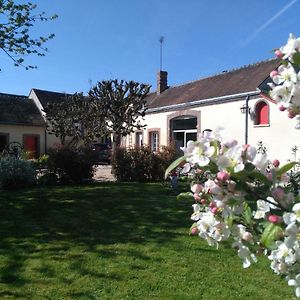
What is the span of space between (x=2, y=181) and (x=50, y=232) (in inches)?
253

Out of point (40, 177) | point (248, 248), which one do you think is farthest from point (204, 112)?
point (248, 248)

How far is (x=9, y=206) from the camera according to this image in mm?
9312

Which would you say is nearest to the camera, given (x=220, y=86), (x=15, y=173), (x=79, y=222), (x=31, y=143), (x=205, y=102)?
(x=79, y=222)

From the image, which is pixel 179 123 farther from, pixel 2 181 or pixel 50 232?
pixel 50 232

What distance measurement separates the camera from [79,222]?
25.0 feet

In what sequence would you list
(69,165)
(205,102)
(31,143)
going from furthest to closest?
(31,143), (205,102), (69,165)

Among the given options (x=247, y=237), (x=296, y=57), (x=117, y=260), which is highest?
(x=296, y=57)

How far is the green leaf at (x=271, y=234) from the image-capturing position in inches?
61.8

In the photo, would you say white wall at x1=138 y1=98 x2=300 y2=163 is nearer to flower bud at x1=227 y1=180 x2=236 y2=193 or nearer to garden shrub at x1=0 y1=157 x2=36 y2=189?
garden shrub at x1=0 y1=157 x2=36 y2=189

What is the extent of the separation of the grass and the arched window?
931cm

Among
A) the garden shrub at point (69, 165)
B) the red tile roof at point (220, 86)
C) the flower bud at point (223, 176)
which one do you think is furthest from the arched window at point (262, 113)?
the flower bud at point (223, 176)

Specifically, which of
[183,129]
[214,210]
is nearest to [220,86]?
[183,129]

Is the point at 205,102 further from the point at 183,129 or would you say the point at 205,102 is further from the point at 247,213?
the point at 247,213

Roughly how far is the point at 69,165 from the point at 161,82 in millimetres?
14511
